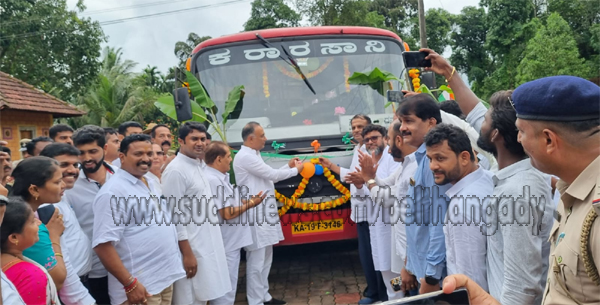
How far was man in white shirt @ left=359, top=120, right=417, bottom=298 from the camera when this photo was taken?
136 inches

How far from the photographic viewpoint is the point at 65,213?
300 cm

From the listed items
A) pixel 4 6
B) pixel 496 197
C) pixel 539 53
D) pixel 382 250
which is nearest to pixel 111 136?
pixel 382 250

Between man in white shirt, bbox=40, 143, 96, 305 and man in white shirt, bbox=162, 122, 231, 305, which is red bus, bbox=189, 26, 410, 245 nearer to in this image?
man in white shirt, bbox=162, 122, 231, 305

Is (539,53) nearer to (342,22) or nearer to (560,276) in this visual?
(342,22)

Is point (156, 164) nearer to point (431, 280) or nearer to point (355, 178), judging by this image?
point (355, 178)

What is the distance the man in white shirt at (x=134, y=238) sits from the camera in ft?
9.84

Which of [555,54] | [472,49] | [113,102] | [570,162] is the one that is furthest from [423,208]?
[472,49]

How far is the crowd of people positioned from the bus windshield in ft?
1.58

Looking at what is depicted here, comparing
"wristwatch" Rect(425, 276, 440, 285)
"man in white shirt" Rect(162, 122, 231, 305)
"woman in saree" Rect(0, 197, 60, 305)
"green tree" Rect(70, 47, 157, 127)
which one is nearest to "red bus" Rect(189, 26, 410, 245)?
"man in white shirt" Rect(162, 122, 231, 305)

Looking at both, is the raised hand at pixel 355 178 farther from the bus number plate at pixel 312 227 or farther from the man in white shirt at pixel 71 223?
the man in white shirt at pixel 71 223

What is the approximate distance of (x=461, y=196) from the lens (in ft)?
8.10

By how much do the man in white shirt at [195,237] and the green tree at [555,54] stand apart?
16.4 m

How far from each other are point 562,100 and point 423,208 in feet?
5.48

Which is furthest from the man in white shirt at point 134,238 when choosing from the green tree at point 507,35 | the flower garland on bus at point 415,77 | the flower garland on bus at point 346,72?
the green tree at point 507,35
